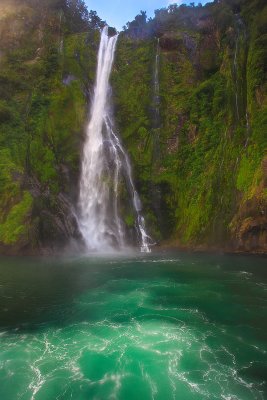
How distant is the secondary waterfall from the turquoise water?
33.6 ft

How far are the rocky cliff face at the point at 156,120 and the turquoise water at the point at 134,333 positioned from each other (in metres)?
8.89

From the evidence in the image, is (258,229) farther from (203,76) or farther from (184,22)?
(184,22)

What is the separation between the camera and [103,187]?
39.4 metres

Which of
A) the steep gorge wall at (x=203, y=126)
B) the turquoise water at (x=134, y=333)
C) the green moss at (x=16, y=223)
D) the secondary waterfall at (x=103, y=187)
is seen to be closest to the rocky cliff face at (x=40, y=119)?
the green moss at (x=16, y=223)

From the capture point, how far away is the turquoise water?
12156mm

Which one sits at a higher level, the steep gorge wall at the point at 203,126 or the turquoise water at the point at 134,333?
the steep gorge wall at the point at 203,126

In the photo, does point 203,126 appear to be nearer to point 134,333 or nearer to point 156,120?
point 156,120

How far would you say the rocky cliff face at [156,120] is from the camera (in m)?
34.9

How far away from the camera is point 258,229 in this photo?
3194 cm

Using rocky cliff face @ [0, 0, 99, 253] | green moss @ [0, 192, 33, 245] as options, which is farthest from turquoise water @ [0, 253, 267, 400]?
rocky cliff face @ [0, 0, 99, 253]

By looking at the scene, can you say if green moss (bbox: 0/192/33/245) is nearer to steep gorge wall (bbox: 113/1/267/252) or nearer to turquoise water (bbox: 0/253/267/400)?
turquoise water (bbox: 0/253/267/400)

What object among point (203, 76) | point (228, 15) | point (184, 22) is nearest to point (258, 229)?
point (203, 76)

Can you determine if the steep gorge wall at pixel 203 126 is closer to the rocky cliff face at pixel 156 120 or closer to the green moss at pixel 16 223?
the rocky cliff face at pixel 156 120

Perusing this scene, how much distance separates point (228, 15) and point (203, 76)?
695 cm
